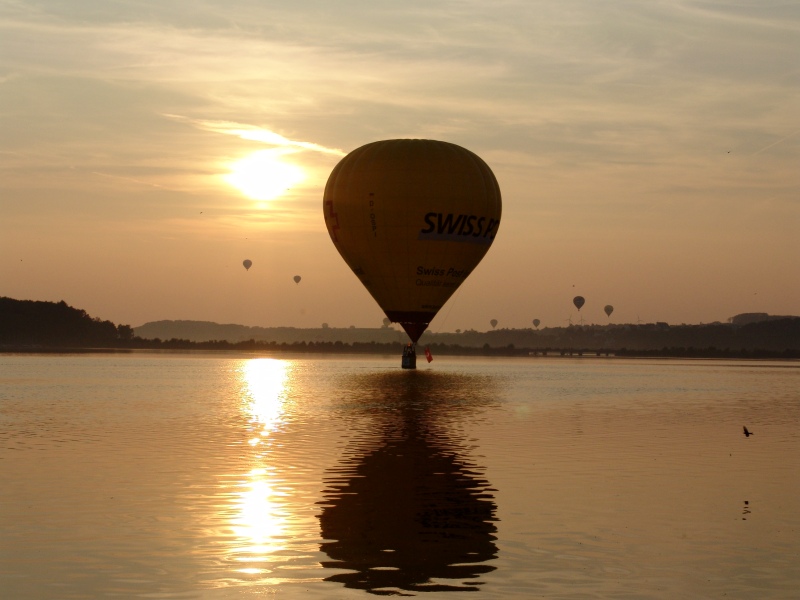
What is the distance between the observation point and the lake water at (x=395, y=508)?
1741cm

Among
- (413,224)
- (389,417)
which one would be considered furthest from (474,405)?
(413,224)

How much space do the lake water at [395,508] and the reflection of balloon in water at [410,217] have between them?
42733mm

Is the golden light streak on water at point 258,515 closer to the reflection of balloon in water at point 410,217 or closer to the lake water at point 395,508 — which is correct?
the lake water at point 395,508

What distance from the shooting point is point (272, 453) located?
119 ft

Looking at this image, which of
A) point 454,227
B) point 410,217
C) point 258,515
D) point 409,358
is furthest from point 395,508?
point 409,358

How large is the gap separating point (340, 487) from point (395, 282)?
222ft

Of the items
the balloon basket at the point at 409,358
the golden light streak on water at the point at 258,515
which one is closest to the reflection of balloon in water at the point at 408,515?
the golden light streak on water at the point at 258,515

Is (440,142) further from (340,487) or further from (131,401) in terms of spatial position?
(340,487)

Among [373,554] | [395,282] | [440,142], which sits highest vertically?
[440,142]

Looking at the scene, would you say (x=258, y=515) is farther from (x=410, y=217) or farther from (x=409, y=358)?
(x=409, y=358)

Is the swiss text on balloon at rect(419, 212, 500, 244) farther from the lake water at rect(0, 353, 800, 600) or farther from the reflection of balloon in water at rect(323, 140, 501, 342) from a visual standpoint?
the lake water at rect(0, 353, 800, 600)

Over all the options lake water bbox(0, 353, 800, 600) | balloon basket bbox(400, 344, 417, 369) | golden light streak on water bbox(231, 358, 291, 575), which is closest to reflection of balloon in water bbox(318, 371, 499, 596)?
lake water bbox(0, 353, 800, 600)

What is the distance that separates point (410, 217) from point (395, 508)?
69.3 m

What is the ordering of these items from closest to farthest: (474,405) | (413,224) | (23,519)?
(23,519), (474,405), (413,224)
